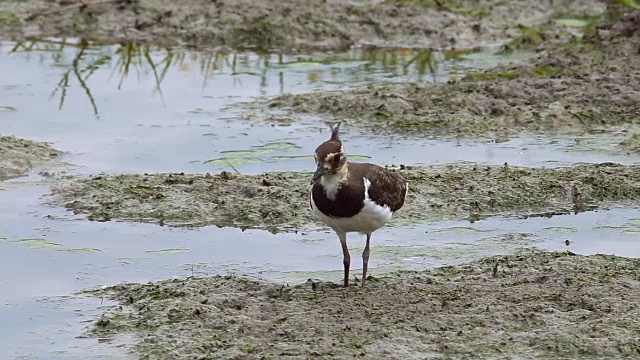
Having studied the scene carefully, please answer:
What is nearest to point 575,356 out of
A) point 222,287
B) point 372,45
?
point 222,287

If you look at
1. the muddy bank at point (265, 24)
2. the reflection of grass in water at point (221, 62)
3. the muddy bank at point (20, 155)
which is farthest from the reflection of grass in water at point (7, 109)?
the muddy bank at point (265, 24)

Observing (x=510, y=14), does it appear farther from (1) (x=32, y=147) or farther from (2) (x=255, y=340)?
(2) (x=255, y=340)

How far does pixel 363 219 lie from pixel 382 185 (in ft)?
0.94

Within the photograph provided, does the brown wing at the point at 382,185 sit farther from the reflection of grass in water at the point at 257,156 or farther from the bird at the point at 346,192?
the reflection of grass in water at the point at 257,156

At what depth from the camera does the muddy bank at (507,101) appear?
11.6 m

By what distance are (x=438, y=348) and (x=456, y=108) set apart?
225 inches

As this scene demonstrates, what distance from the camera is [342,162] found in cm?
712

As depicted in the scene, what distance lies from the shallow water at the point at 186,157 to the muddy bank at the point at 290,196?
20 cm

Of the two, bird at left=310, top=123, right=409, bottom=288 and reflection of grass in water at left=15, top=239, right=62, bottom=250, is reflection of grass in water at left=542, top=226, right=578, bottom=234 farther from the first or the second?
reflection of grass in water at left=15, top=239, right=62, bottom=250

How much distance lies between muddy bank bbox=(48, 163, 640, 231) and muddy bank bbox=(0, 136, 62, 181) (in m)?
0.55

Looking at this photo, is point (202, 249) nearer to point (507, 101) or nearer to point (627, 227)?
point (627, 227)

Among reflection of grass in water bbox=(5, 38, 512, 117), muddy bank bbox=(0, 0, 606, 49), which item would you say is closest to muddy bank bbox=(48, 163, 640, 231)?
reflection of grass in water bbox=(5, 38, 512, 117)

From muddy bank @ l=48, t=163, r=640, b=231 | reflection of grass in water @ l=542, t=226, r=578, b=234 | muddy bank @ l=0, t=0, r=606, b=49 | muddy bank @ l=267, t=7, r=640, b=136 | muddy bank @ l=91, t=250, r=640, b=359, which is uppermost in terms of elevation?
muddy bank @ l=0, t=0, r=606, b=49

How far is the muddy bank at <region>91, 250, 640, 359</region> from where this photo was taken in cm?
648
